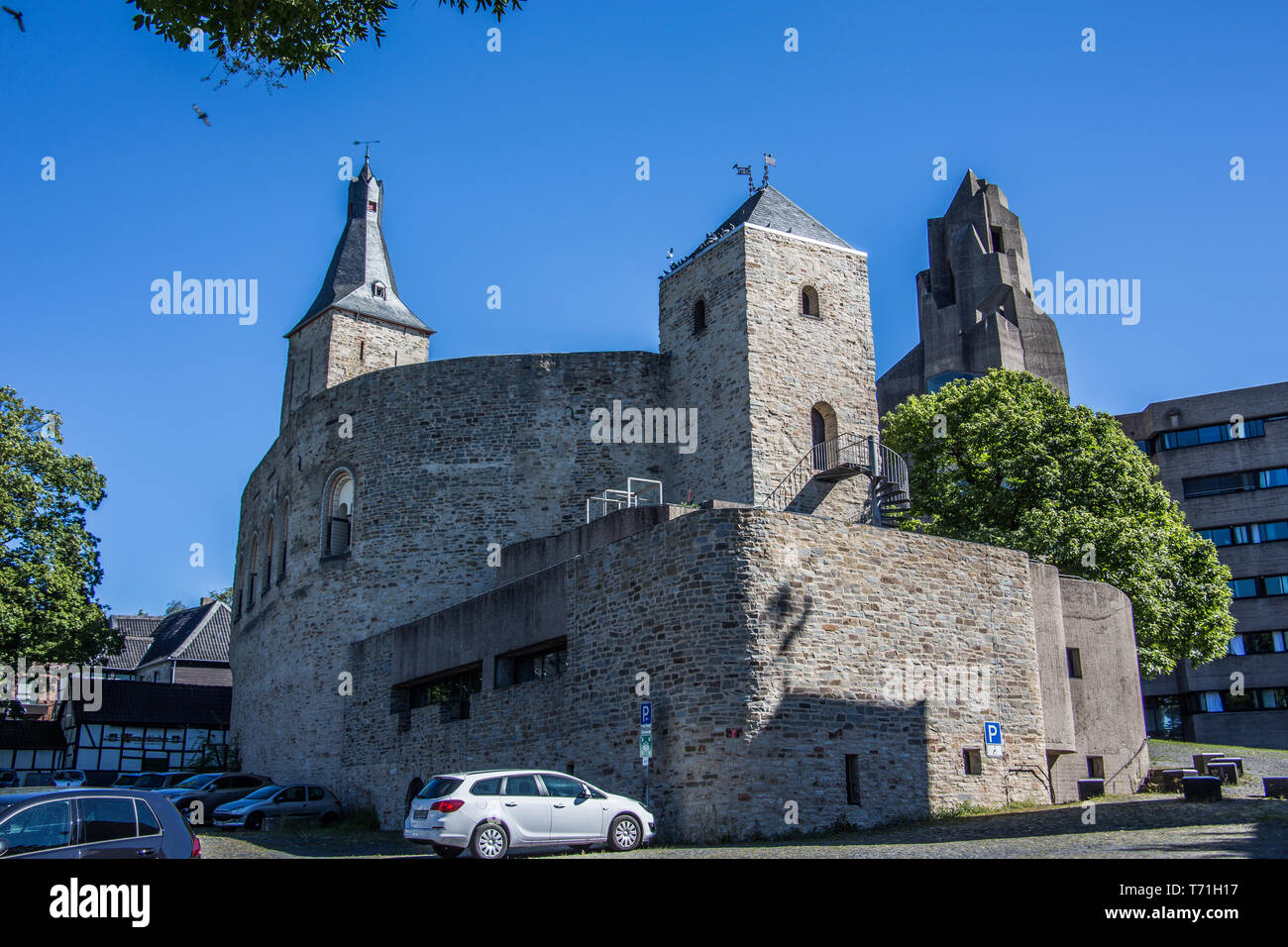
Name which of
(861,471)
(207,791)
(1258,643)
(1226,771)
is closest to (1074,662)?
(1226,771)

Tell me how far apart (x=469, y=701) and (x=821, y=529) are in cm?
815

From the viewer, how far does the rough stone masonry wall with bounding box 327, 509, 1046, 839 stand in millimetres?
15539

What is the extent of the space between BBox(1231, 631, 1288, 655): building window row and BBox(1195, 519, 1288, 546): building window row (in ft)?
12.5

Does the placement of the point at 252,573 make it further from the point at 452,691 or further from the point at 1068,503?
the point at 1068,503

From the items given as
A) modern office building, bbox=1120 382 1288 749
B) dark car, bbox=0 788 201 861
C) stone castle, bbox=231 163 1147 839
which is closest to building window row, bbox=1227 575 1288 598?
modern office building, bbox=1120 382 1288 749

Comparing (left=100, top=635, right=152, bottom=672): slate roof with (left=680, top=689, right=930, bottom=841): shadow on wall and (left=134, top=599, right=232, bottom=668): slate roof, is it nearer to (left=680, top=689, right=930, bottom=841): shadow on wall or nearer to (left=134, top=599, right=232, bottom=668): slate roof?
(left=134, top=599, right=232, bottom=668): slate roof

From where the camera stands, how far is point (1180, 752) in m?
29.6

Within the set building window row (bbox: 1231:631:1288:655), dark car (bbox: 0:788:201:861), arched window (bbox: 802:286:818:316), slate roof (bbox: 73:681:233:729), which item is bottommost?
dark car (bbox: 0:788:201:861)

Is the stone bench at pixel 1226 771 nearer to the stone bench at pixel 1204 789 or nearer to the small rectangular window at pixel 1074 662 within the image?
the small rectangular window at pixel 1074 662

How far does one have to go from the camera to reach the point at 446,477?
1051 inches

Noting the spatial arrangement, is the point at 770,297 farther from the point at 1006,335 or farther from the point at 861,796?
the point at 1006,335

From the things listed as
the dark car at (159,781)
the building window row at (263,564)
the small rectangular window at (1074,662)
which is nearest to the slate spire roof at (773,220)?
the small rectangular window at (1074,662)

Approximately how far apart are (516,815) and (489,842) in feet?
1.52
